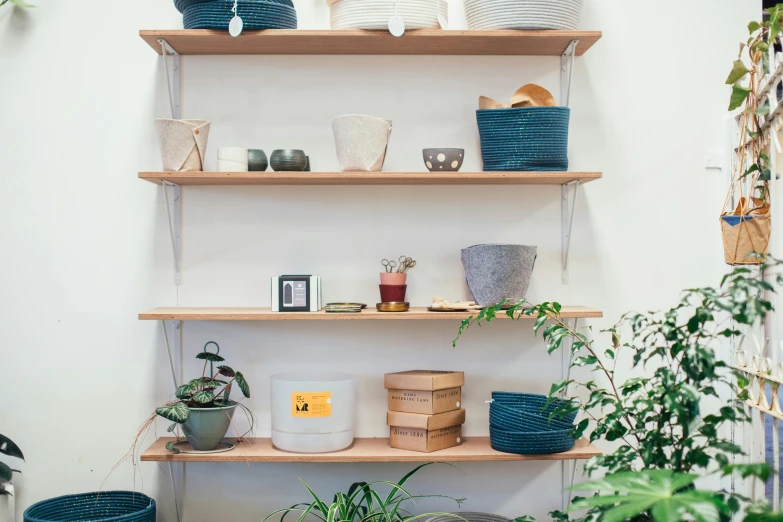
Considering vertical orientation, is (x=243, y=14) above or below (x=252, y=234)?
above

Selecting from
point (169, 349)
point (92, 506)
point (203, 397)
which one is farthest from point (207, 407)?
point (92, 506)

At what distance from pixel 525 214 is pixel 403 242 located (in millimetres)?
453

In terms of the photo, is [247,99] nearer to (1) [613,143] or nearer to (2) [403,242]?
(2) [403,242]

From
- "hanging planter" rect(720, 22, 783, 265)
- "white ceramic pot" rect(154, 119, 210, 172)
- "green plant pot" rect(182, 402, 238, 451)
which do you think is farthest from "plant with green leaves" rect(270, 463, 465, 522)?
"hanging planter" rect(720, 22, 783, 265)

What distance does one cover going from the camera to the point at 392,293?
248 cm

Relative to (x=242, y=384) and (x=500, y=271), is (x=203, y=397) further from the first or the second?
(x=500, y=271)

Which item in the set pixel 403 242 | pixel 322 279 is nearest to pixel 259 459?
pixel 322 279

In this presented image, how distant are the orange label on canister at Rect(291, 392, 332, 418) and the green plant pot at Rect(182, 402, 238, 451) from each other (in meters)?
0.23

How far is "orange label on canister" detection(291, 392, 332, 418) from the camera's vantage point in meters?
2.43

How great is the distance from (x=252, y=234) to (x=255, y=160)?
12.6 inches

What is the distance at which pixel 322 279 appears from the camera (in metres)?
2.68

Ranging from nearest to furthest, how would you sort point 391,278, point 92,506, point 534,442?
point 534,442 < point 391,278 < point 92,506

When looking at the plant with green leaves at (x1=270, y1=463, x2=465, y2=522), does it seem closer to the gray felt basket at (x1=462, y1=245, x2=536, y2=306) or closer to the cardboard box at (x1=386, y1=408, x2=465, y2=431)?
the cardboard box at (x1=386, y1=408, x2=465, y2=431)

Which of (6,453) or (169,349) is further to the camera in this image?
(169,349)
